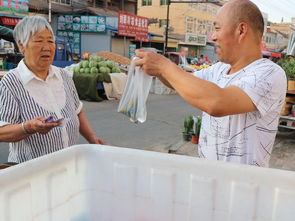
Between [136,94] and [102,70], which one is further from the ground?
[136,94]

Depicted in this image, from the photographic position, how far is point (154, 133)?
6.36 m

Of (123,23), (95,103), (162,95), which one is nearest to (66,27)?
(123,23)

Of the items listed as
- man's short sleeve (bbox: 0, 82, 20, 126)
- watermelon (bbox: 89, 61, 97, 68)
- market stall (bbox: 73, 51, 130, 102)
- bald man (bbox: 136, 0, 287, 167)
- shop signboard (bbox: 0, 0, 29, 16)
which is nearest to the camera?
bald man (bbox: 136, 0, 287, 167)

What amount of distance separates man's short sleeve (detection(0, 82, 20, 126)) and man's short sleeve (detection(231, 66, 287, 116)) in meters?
1.25

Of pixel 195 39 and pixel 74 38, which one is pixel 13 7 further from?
pixel 195 39

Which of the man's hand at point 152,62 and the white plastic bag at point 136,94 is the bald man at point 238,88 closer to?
the man's hand at point 152,62

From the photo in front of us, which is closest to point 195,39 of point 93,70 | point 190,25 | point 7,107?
point 190,25

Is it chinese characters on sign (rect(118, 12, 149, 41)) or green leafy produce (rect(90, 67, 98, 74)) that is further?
chinese characters on sign (rect(118, 12, 149, 41))

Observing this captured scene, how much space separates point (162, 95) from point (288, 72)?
6.83m

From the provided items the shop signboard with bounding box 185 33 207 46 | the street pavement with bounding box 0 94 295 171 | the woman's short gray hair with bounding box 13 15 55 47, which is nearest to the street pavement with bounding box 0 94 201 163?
the street pavement with bounding box 0 94 295 171

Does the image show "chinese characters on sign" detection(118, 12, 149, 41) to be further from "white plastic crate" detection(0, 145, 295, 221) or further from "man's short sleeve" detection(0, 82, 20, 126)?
"white plastic crate" detection(0, 145, 295, 221)

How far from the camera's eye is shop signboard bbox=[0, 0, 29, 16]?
16.9m

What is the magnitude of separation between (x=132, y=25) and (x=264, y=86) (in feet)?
68.3

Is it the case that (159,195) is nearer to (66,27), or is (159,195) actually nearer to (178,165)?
(178,165)
